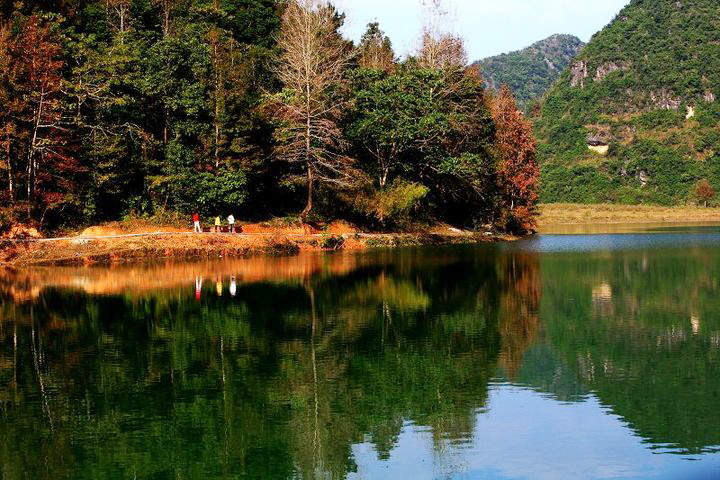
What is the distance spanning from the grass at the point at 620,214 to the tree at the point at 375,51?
146ft

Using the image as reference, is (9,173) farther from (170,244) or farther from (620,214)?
(620,214)

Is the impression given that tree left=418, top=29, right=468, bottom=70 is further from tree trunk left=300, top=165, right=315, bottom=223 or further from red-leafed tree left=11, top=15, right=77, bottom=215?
red-leafed tree left=11, top=15, right=77, bottom=215

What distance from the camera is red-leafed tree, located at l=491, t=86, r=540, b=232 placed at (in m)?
84.6

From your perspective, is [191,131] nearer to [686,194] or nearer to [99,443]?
[99,443]

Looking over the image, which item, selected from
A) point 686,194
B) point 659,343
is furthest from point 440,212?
point 686,194

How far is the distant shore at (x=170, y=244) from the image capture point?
51438 millimetres

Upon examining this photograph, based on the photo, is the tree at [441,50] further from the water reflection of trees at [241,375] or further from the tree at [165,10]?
the water reflection of trees at [241,375]

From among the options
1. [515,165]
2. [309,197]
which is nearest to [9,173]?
[309,197]

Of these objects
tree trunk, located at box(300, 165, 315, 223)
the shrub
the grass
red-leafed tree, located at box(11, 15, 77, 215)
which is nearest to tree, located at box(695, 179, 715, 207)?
the grass

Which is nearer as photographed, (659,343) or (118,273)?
(659,343)

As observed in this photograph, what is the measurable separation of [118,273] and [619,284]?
23987 mm

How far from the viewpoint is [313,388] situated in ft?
59.8

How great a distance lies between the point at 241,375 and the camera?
19656 millimetres

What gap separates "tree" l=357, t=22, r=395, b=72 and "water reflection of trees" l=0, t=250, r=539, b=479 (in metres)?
45.1
